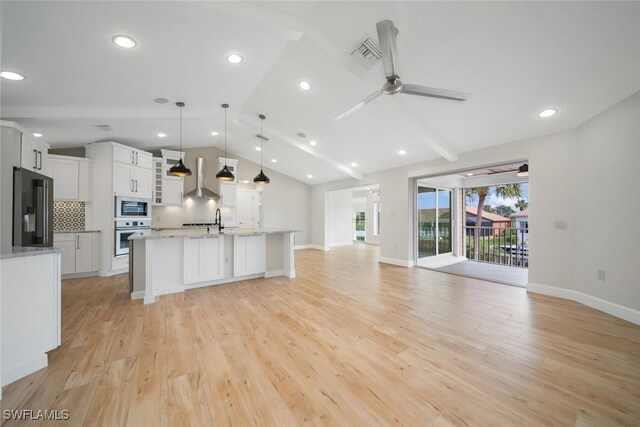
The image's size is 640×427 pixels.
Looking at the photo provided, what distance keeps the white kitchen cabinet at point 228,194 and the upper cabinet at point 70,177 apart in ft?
9.84

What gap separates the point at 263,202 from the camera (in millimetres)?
8594

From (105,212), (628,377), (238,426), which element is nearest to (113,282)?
(105,212)

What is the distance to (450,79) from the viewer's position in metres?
2.89

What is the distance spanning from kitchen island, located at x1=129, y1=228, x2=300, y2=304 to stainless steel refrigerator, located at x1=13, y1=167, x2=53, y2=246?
1.28 meters

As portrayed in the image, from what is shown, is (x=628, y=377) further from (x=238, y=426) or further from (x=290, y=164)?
(x=290, y=164)

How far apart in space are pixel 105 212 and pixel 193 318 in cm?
372

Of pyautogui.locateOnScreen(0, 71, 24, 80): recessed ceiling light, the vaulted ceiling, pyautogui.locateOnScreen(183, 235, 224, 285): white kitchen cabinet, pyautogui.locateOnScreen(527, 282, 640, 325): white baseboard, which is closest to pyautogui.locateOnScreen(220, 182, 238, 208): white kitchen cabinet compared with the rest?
the vaulted ceiling

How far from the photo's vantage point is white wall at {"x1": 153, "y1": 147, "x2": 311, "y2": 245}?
22.7 ft

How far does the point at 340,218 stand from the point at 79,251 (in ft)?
25.6

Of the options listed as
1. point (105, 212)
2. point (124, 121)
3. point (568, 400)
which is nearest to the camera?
point (568, 400)

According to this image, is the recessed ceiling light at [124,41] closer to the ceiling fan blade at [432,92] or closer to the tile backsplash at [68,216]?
the ceiling fan blade at [432,92]

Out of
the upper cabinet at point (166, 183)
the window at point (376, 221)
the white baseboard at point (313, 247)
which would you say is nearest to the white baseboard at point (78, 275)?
the upper cabinet at point (166, 183)

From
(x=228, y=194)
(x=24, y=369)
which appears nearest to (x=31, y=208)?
(x=24, y=369)

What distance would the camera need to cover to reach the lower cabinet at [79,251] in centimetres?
460
